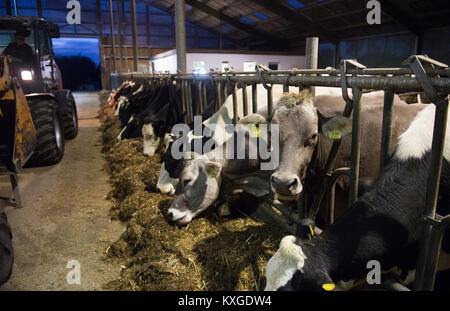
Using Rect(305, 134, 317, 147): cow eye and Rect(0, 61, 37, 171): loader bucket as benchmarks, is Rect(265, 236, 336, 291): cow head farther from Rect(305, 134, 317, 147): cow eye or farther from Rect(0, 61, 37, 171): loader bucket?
Rect(0, 61, 37, 171): loader bucket

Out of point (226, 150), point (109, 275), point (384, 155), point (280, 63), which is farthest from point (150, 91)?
point (280, 63)

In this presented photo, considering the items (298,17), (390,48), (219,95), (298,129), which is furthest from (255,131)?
(298,17)

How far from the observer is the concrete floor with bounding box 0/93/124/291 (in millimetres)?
2934

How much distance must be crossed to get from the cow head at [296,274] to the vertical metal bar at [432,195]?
452mm

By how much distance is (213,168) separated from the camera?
345cm

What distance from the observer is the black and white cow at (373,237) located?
170 centimetres

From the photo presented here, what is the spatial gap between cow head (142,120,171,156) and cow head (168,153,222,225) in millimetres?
2632

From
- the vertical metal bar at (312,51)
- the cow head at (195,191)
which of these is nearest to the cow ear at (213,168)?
the cow head at (195,191)

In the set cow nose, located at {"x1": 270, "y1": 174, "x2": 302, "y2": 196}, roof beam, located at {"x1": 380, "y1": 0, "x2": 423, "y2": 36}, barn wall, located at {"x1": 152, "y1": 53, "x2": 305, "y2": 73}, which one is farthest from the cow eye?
barn wall, located at {"x1": 152, "y1": 53, "x2": 305, "y2": 73}

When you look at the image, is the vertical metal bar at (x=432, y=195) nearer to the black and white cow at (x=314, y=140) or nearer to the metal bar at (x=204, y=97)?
the black and white cow at (x=314, y=140)

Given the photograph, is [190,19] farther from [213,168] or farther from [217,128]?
[213,168]

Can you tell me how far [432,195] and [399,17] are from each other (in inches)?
446

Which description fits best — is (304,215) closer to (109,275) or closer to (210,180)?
(210,180)

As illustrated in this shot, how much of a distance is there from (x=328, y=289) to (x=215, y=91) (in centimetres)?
356
